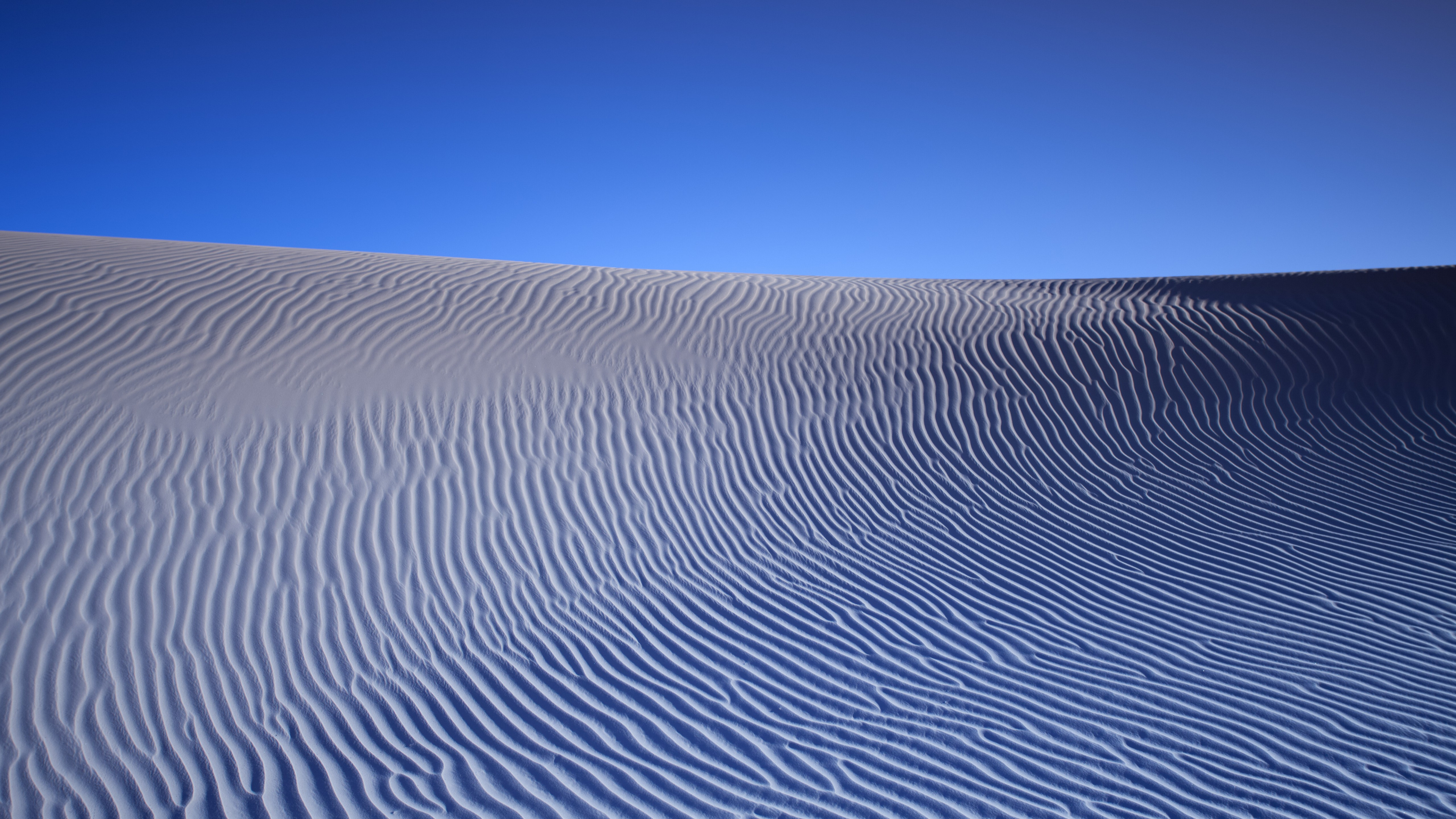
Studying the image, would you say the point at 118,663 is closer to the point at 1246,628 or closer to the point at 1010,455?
the point at 1246,628

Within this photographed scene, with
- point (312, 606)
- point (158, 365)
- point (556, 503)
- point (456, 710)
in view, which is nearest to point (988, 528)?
point (556, 503)

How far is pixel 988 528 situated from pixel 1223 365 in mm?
5445

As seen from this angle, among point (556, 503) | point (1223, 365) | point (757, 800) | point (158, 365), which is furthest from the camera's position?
point (1223, 365)

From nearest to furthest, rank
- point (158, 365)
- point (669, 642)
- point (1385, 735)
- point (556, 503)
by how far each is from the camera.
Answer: point (1385, 735) < point (669, 642) < point (556, 503) < point (158, 365)

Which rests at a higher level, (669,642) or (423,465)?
(423,465)

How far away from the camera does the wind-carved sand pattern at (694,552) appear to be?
A: 10.9 ft

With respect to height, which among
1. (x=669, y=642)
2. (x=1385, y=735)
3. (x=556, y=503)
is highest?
(x=556, y=503)

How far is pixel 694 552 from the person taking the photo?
572 cm

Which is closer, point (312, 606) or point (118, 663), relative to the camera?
point (118, 663)

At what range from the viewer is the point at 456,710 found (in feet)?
12.4

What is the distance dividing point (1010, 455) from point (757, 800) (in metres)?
5.62

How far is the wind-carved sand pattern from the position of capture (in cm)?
334

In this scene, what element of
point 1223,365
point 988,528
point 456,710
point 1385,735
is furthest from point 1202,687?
point 1223,365

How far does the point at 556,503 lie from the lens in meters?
6.10
